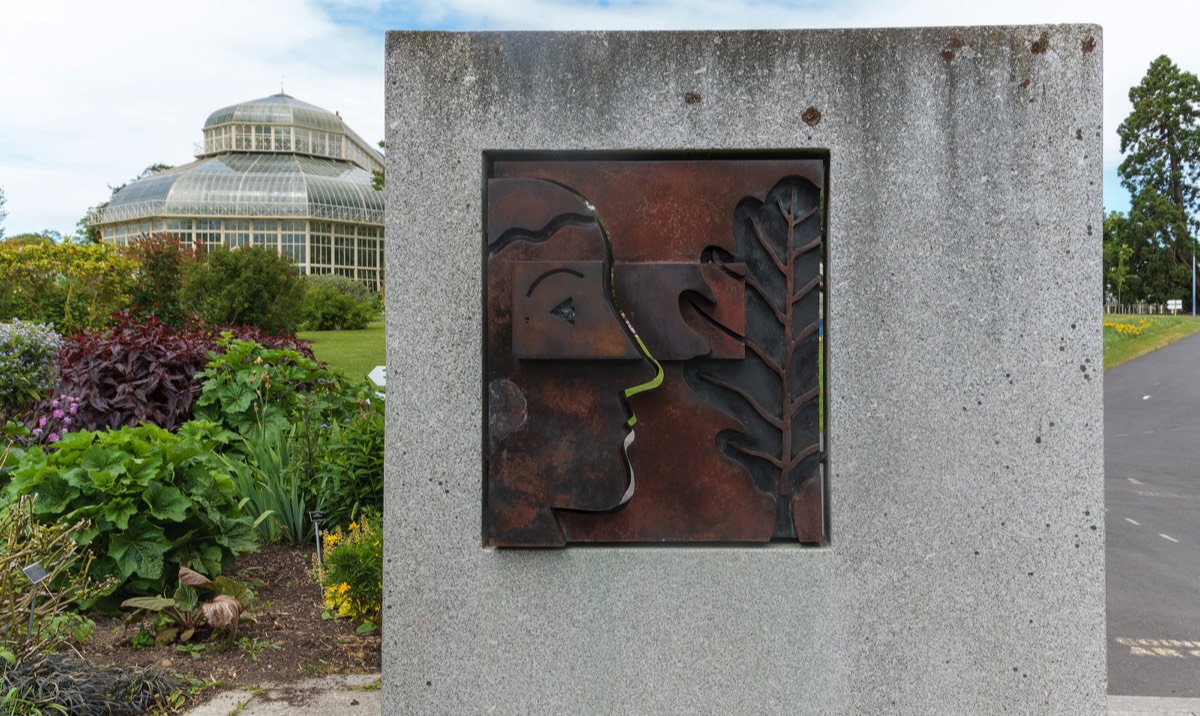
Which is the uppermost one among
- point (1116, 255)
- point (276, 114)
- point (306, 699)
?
point (276, 114)

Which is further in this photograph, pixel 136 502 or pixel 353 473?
pixel 353 473

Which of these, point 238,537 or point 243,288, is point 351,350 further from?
point 238,537

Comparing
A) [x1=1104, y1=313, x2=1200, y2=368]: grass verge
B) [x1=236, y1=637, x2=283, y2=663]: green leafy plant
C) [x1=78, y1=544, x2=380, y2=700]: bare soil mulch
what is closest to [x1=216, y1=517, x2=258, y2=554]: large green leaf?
[x1=78, y1=544, x2=380, y2=700]: bare soil mulch

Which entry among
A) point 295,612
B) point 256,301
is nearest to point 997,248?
point 295,612

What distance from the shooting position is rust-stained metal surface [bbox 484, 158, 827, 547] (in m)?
2.71

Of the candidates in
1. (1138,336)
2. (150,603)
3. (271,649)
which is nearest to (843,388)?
(271,649)

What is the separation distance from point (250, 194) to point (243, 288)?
40.6 meters

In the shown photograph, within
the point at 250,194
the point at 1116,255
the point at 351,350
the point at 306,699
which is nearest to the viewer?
the point at 306,699

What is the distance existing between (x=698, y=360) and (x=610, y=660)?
38.8 inches

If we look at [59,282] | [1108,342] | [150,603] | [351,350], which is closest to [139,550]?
[150,603]

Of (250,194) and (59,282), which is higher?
(250,194)

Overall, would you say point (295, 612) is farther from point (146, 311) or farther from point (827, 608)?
point (146, 311)

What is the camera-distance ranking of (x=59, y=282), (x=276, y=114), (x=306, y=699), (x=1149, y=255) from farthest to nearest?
(x=276, y=114), (x=1149, y=255), (x=59, y=282), (x=306, y=699)

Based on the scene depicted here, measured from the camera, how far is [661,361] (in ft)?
8.95
